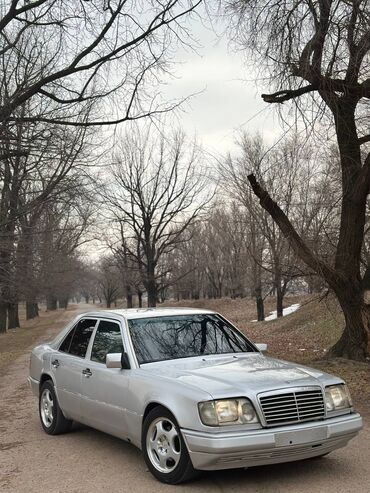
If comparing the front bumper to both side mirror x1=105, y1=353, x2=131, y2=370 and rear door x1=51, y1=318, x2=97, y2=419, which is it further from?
rear door x1=51, y1=318, x2=97, y2=419

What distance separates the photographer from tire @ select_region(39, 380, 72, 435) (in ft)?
23.1

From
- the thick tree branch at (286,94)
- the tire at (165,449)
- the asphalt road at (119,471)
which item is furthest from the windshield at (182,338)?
the thick tree branch at (286,94)

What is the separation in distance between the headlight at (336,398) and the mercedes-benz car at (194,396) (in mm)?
10

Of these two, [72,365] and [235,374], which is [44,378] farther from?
[235,374]

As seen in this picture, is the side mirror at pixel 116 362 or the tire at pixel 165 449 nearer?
the tire at pixel 165 449

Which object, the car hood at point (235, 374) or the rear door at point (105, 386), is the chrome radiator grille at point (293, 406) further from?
the rear door at point (105, 386)

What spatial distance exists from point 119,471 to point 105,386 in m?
0.88

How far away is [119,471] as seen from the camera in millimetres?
5410

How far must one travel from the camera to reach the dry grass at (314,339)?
1024 cm

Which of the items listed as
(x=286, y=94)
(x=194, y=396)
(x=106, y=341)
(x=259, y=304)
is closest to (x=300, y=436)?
(x=194, y=396)

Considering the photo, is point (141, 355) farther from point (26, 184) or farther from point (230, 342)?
point (26, 184)

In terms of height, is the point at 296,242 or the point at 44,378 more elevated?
the point at 296,242

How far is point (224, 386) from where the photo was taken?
481cm

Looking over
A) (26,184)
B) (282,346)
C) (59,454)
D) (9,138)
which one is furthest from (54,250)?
(59,454)
